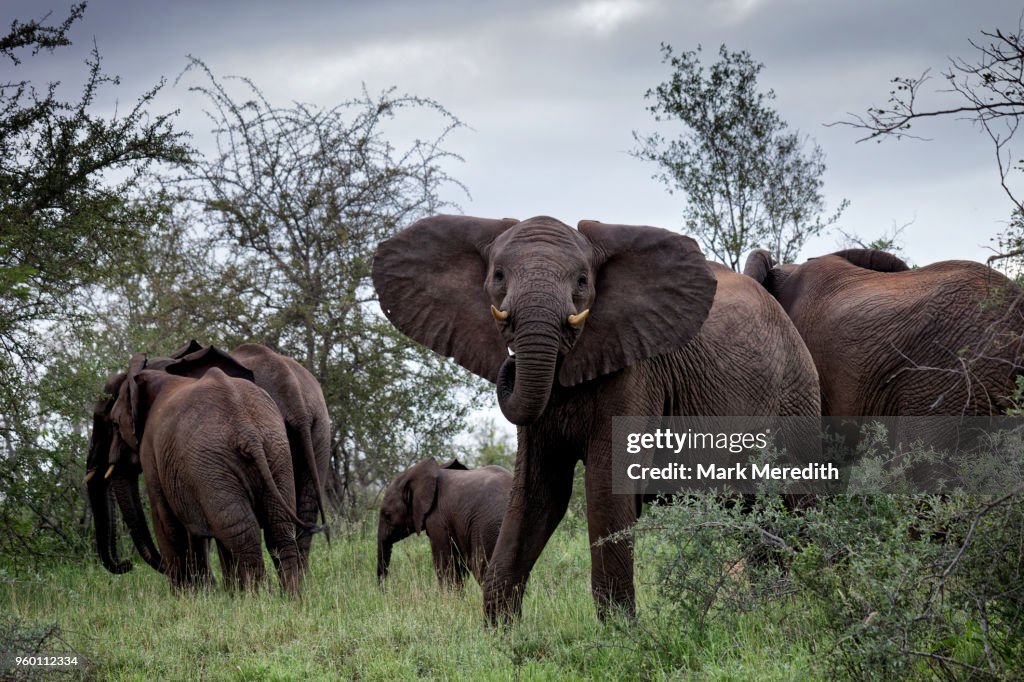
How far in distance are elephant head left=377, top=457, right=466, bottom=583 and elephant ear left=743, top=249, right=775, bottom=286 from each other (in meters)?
3.10

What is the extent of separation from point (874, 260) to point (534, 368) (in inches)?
229

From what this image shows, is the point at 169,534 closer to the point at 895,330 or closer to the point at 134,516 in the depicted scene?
the point at 134,516

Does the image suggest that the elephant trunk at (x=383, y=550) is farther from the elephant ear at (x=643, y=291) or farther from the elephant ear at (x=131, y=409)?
the elephant ear at (x=643, y=291)

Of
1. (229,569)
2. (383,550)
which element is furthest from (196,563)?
(383,550)

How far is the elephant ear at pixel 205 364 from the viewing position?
1113cm

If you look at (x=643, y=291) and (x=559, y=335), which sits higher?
(x=643, y=291)

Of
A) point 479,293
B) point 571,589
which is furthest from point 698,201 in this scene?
point 479,293

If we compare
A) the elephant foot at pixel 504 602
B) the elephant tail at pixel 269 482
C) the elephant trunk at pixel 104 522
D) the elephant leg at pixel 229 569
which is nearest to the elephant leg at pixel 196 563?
the elephant leg at pixel 229 569

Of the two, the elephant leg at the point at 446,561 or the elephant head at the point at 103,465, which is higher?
the elephant head at the point at 103,465

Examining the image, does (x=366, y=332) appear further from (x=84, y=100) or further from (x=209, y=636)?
(x=209, y=636)

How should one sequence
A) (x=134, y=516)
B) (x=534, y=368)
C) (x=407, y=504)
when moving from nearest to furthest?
1. (x=534, y=368)
2. (x=134, y=516)
3. (x=407, y=504)

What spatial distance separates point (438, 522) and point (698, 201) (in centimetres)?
856

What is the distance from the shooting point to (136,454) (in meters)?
11.0

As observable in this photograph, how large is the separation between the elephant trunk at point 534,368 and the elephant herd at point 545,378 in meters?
0.01
